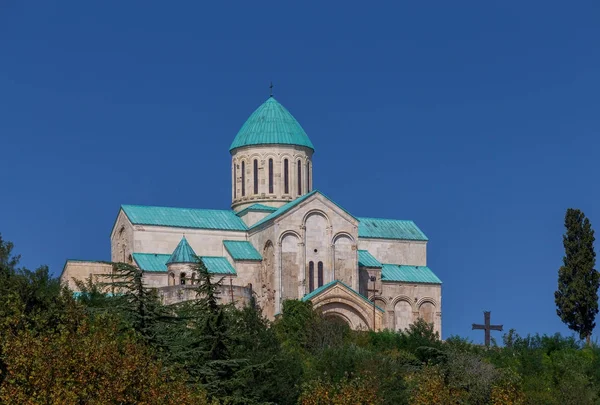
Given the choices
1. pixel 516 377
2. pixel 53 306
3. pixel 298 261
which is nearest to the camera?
pixel 53 306

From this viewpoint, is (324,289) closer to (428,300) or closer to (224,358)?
(428,300)

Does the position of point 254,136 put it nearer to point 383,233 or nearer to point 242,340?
point 383,233

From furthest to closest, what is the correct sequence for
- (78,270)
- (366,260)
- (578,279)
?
(366,260) < (78,270) < (578,279)

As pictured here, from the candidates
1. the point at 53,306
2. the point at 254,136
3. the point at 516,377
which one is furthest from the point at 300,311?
the point at 53,306

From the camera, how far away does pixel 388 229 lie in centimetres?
7119

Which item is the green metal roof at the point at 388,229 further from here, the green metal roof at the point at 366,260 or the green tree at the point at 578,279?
the green tree at the point at 578,279

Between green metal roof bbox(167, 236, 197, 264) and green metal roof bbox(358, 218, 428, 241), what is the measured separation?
10860 mm

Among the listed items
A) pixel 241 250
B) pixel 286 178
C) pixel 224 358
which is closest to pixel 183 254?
pixel 241 250

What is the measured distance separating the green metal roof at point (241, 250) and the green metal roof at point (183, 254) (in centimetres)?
311

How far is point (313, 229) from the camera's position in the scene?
64.7 m

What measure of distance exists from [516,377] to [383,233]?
27.7m

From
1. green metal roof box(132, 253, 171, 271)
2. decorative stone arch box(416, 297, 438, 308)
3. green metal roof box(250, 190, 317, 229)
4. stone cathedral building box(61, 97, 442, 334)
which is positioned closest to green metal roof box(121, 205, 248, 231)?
stone cathedral building box(61, 97, 442, 334)

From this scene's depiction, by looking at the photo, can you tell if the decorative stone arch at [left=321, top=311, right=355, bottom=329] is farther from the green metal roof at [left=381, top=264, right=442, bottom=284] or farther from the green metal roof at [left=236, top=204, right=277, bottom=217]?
the green metal roof at [left=236, top=204, right=277, bottom=217]

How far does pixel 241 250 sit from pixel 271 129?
264 inches
